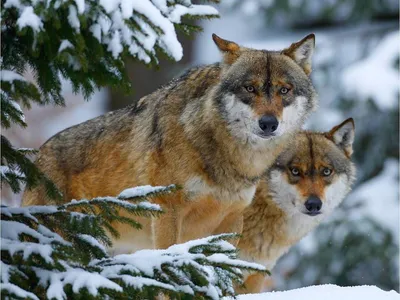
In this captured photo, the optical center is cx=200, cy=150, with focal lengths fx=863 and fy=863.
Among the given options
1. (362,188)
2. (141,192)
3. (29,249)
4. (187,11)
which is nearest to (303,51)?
(187,11)

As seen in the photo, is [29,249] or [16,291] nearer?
[16,291]

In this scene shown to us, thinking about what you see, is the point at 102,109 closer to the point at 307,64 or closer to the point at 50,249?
the point at 307,64

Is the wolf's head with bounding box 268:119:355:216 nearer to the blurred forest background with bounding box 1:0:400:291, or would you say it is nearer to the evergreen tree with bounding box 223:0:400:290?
the blurred forest background with bounding box 1:0:400:291

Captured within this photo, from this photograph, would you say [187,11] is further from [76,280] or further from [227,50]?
[227,50]

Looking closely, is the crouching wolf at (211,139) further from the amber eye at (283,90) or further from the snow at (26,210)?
the snow at (26,210)

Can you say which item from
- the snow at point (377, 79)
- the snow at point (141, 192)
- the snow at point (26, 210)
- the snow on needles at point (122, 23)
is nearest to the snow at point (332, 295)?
the snow at point (141, 192)

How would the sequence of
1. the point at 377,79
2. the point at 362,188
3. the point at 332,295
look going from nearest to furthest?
the point at 332,295
the point at 377,79
the point at 362,188

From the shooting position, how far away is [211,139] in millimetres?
5512

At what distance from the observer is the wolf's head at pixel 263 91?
526cm

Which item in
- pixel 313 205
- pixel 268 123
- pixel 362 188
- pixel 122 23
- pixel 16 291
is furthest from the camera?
pixel 362 188

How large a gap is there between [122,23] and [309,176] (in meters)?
3.86

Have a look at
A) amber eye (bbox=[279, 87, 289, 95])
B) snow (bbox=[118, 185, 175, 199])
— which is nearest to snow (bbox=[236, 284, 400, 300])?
amber eye (bbox=[279, 87, 289, 95])

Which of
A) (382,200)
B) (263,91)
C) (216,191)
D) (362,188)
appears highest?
(362,188)

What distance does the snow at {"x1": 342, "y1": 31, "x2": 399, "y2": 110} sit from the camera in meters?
13.0
